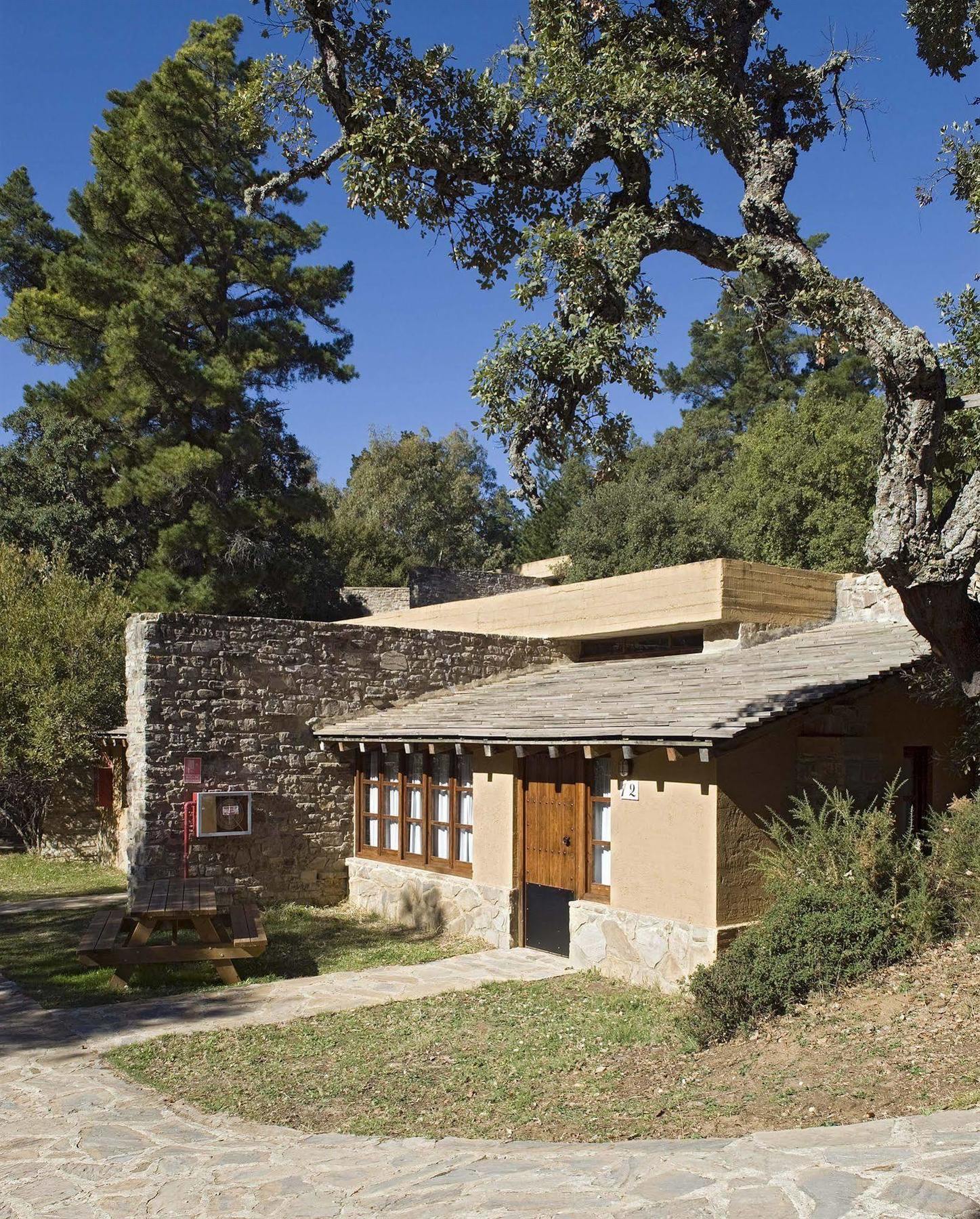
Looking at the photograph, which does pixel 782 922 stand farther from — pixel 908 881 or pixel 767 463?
pixel 767 463

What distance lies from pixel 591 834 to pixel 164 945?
4335 mm

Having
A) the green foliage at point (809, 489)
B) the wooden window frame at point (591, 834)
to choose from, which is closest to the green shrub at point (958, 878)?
the wooden window frame at point (591, 834)

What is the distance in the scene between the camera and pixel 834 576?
47.5ft

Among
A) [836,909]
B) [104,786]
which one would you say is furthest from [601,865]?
[104,786]

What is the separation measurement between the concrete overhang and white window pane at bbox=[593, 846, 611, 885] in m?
4.22

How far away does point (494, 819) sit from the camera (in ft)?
39.0

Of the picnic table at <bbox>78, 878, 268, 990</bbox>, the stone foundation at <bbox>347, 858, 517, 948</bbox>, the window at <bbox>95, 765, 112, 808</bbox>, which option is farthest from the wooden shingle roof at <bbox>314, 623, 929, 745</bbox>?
the window at <bbox>95, 765, 112, 808</bbox>

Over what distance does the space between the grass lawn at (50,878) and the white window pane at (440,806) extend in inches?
221

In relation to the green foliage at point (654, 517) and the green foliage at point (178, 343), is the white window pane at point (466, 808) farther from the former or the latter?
the green foliage at point (654, 517)

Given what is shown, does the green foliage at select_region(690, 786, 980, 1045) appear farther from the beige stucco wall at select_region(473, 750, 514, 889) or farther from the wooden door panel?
the beige stucco wall at select_region(473, 750, 514, 889)

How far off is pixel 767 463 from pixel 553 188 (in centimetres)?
2149

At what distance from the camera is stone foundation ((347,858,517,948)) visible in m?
11.7

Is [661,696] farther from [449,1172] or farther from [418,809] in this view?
[449,1172]

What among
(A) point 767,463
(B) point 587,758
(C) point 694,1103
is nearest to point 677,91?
(B) point 587,758
